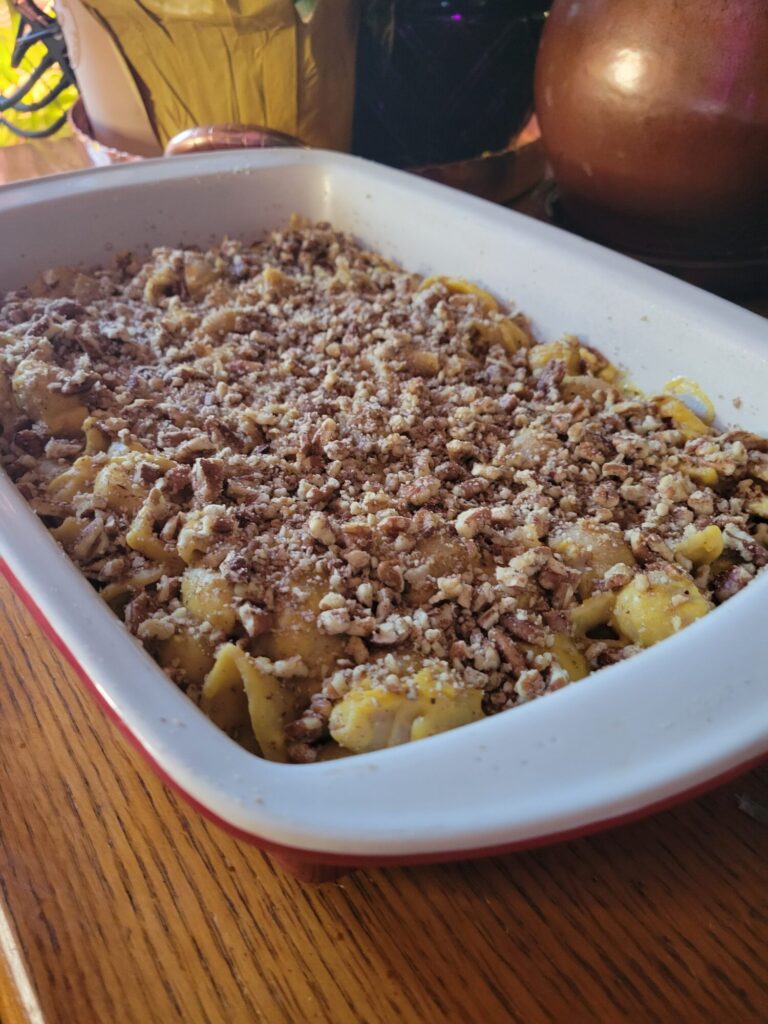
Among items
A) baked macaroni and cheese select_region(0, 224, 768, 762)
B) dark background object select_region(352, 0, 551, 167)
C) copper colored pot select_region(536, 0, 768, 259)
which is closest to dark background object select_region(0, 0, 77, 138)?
dark background object select_region(352, 0, 551, 167)

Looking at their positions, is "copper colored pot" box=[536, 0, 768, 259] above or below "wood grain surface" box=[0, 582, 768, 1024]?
above

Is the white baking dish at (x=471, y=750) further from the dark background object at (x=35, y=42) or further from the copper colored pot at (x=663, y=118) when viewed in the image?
the dark background object at (x=35, y=42)

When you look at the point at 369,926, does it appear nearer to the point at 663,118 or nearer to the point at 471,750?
the point at 471,750

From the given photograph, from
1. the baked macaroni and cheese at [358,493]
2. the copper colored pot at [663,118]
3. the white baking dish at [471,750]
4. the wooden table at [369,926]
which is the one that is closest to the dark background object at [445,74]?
the copper colored pot at [663,118]

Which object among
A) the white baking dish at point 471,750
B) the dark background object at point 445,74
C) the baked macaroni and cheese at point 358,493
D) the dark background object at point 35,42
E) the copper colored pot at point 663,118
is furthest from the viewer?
the dark background object at point 35,42

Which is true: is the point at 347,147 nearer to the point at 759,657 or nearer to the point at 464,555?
the point at 464,555

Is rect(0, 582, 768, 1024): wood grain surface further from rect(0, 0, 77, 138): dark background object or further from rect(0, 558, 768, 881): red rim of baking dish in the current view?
rect(0, 0, 77, 138): dark background object

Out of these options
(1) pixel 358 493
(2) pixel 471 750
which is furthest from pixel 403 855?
(1) pixel 358 493
